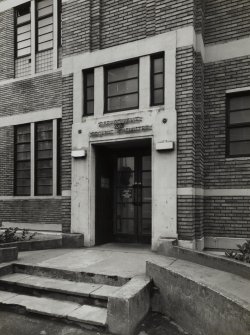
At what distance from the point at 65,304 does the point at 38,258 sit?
6.35 feet

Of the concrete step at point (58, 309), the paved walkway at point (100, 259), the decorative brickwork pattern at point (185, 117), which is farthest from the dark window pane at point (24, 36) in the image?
the concrete step at point (58, 309)

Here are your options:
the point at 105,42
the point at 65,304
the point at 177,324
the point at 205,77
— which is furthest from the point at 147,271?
the point at 105,42

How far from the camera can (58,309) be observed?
457 centimetres

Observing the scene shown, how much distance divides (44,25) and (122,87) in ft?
14.0

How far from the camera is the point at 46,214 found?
9.59 meters

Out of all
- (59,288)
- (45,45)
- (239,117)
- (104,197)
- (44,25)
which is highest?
(44,25)

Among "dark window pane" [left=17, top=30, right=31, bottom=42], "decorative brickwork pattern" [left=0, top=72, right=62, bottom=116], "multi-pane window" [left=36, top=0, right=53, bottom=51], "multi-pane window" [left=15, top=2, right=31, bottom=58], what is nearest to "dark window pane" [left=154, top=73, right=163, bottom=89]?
"decorative brickwork pattern" [left=0, top=72, right=62, bottom=116]

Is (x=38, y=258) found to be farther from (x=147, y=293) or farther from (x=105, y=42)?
(x=105, y=42)

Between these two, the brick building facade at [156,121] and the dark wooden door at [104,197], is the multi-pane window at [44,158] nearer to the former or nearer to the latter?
the brick building facade at [156,121]

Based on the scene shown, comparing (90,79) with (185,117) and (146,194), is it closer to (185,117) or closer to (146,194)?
(185,117)

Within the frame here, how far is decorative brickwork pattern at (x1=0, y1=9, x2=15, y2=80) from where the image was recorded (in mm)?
10539

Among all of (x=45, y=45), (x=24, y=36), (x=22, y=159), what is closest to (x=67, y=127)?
(x=22, y=159)

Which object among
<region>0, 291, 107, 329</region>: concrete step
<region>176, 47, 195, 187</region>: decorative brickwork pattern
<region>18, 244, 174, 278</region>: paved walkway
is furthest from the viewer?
<region>176, 47, 195, 187</region>: decorative brickwork pattern

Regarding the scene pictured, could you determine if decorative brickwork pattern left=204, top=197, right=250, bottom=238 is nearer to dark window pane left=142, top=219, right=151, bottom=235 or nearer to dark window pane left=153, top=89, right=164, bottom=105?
dark window pane left=142, top=219, right=151, bottom=235
